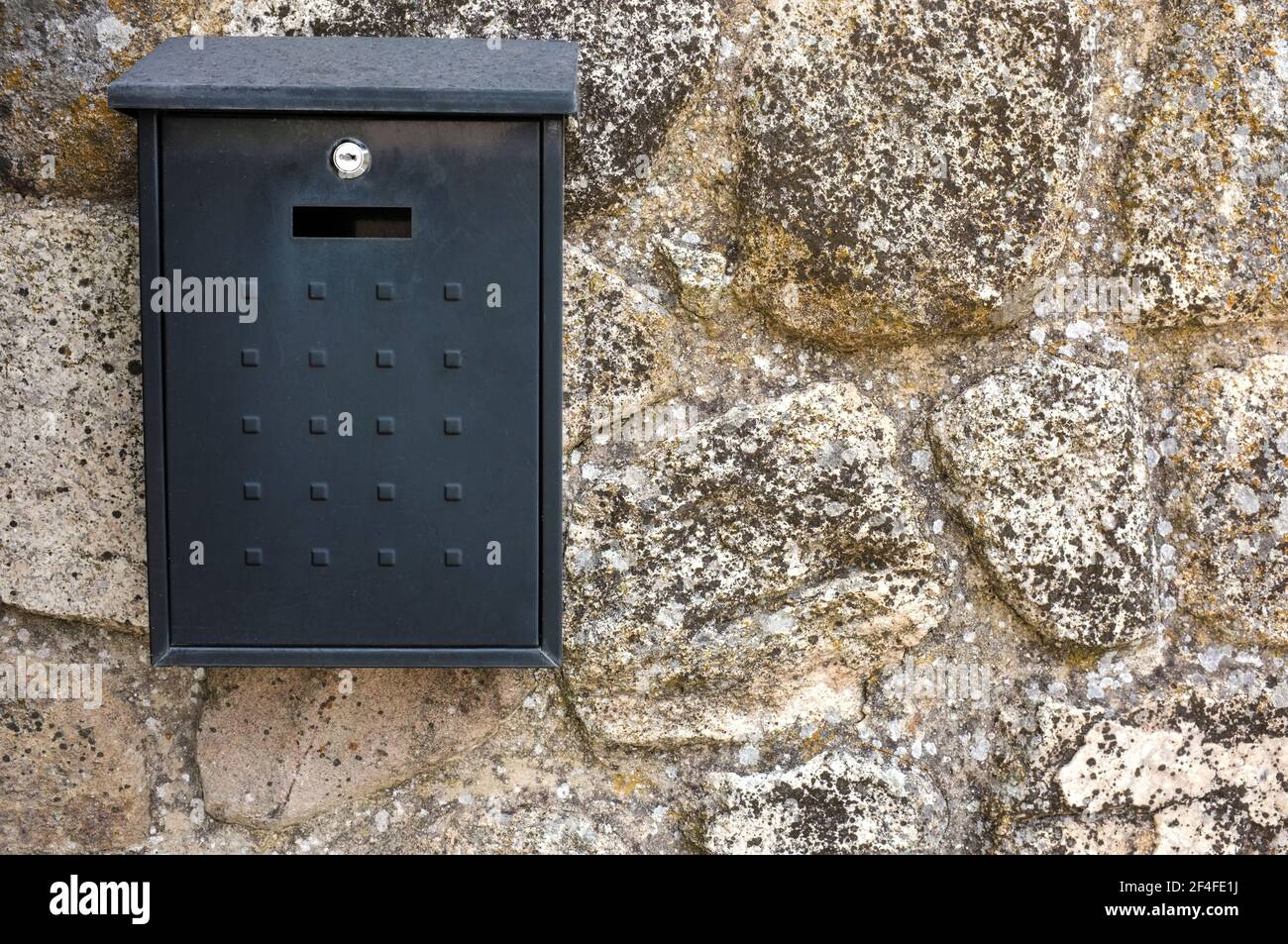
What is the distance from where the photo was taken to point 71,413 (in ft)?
4.27

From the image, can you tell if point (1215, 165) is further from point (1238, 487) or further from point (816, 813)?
point (816, 813)

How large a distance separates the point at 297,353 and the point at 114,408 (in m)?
0.38

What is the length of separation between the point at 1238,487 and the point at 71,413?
157 cm

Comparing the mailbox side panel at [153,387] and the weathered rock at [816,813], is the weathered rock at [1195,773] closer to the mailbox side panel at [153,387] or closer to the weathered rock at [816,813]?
the weathered rock at [816,813]

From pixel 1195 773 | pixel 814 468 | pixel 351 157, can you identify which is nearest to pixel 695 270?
pixel 814 468

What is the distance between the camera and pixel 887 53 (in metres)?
1.29

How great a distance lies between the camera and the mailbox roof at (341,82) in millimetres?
1025

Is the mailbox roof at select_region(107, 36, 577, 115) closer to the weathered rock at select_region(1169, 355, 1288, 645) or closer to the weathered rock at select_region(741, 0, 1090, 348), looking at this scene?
the weathered rock at select_region(741, 0, 1090, 348)

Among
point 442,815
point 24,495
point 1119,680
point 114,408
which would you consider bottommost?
point 442,815

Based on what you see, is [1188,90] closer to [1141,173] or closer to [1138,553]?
[1141,173]

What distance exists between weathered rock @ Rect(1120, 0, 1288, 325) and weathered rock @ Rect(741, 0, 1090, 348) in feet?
0.41

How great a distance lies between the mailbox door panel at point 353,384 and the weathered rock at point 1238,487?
3.01 feet

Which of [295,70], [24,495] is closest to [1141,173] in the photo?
[295,70]

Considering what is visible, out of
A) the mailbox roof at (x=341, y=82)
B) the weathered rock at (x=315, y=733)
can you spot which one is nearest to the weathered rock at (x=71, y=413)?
the weathered rock at (x=315, y=733)
